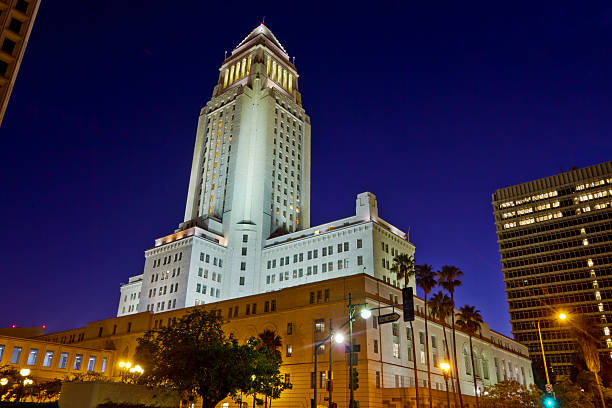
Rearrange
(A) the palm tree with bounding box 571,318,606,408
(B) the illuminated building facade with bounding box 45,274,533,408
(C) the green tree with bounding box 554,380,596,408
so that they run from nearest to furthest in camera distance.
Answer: (A) the palm tree with bounding box 571,318,606,408, (B) the illuminated building facade with bounding box 45,274,533,408, (C) the green tree with bounding box 554,380,596,408

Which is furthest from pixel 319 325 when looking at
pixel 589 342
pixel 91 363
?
pixel 91 363

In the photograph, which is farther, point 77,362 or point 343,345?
point 77,362

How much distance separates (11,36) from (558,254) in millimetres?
149249

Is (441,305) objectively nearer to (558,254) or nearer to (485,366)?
(485,366)

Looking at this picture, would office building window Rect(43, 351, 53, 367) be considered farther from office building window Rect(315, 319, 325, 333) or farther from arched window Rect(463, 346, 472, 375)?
arched window Rect(463, 346, 472, 375)

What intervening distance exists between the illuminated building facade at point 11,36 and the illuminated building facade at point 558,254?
449 ft

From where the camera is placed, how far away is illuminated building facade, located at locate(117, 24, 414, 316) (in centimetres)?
10150

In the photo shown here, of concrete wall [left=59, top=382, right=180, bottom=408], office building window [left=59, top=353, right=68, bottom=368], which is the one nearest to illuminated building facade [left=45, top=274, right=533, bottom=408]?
office building window [left=59, top=353, right=68, bottom=368]

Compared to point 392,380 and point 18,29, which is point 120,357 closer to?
point 392,380

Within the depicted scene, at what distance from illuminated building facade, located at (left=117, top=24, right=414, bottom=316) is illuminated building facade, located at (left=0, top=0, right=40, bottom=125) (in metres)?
58.4

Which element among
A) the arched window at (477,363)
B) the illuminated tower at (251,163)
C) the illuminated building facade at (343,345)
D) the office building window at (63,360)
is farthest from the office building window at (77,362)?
the arched window at (477,363)

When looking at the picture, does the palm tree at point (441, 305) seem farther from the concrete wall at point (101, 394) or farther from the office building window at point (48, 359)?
the office building window at point (48, 359)

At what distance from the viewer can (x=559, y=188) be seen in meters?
154

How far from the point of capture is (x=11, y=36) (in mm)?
53375
